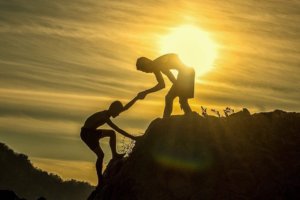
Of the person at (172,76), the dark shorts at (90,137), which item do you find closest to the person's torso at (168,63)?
the person at (172,76)

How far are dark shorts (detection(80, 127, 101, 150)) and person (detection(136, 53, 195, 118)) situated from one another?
7.84ft

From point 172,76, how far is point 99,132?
10.1ft

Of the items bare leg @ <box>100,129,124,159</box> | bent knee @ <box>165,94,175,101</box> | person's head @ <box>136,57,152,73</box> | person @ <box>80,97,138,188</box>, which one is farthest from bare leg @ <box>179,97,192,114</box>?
bare leg @ <box>100,129,124,159</box>

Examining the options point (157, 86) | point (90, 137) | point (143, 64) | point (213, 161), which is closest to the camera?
point (213, 161)

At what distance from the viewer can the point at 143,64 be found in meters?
27.8

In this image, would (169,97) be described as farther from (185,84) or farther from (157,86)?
(157,86)

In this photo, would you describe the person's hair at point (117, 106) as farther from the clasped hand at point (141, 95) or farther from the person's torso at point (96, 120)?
the clasped hand at point (141, 95)

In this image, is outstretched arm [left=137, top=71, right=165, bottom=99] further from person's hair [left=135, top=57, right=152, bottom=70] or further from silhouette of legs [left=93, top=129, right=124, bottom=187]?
silhouette of legs [left=93, top=129, right=124, bottom=187]

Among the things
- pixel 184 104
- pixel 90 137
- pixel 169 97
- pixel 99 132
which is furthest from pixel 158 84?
pixel 90 137

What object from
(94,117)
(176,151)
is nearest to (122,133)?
(94,117)

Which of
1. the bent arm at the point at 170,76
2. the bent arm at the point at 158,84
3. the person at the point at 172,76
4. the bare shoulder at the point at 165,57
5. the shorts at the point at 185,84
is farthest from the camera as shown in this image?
the bent arm at the point at 170,76

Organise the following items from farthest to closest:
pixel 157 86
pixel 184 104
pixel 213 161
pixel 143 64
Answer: pixel 184 104 → pixel 143 64 → pixel 157 86 → pixel 213 161

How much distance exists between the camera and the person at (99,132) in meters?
27.7

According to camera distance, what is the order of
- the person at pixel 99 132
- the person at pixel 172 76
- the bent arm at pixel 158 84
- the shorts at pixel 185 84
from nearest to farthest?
the bent arm at pixel 158 84
the person at pixel 99 132
the person at pixel 172 76
the shorts at pixel 185 84
